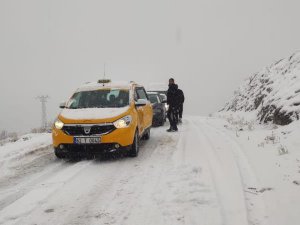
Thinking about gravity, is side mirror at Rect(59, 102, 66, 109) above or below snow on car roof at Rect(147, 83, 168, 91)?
above

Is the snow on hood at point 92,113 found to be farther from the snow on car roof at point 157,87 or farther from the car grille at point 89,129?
the snow on car roof at point 157,87

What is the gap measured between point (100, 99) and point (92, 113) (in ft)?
3.67

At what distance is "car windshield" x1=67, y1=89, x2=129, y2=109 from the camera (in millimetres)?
9242

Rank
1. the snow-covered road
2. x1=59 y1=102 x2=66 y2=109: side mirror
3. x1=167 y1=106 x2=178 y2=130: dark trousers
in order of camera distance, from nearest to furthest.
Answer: the snow-covered road < x1=59 y1=102 x2=66 y2=109: side mirror < x1=167 y1=106 x2=178 y2=130: dark trousers

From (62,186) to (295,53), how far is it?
17239 millimetres

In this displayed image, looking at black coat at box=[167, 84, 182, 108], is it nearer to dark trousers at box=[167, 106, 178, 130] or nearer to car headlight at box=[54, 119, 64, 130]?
dark trousers at box=[167, 106, 178, 130]

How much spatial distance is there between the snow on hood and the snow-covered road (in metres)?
0.99

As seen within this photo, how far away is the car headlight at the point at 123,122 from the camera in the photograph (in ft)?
26.7

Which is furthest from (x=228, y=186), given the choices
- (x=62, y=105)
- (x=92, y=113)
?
(x=62, y=105)

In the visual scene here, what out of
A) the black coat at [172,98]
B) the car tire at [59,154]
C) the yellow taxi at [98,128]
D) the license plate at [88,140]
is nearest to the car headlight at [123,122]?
the yellow taxi at [98,128]

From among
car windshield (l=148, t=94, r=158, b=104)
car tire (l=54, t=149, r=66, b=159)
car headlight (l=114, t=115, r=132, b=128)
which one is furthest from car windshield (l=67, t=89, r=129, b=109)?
car windshield (l=148, t=94, r=158, b=104)

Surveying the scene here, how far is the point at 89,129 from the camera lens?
26.2ft

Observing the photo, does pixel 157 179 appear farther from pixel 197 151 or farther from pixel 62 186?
pixel 197 151

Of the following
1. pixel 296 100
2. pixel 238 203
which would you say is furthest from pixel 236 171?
pixel 296 100
